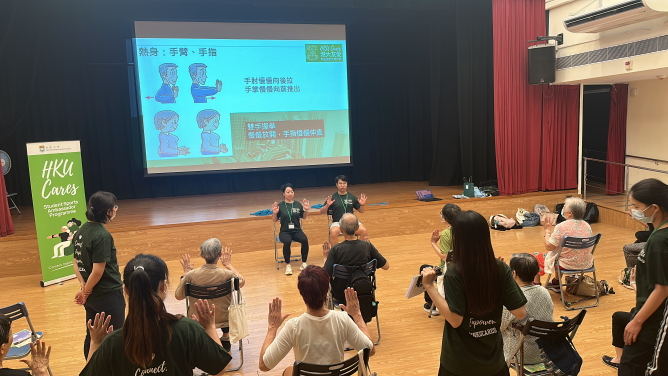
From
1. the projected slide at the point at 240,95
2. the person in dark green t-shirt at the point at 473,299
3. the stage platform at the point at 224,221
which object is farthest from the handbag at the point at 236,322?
the projected slide at the point at 240,95

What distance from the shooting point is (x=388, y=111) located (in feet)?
37.5

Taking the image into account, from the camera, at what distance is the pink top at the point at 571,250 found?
4809mm

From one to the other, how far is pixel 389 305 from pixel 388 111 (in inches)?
275

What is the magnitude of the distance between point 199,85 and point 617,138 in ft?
25.5

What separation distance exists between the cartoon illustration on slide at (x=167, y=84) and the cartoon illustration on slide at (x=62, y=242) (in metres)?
3.07

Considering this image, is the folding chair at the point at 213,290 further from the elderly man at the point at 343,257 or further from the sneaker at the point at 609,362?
the sneaker at the point at 609,362

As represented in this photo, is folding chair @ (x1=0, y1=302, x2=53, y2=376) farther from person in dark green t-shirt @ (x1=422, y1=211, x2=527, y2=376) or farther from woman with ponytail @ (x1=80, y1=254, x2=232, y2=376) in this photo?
person in dark green t-shirt @ (x1=422, y1=211, x2=527, y2=376)

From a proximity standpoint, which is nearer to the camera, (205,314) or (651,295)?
(205,314)

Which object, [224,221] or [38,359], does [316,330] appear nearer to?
[38,359]

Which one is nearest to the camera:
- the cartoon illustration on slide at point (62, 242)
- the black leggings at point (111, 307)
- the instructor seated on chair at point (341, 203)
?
the black leggings at point (111, 307)

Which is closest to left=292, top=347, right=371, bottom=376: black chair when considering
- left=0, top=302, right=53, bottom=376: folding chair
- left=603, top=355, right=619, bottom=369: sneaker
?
left=0, top=302, right=53, bottom=376: folding chair

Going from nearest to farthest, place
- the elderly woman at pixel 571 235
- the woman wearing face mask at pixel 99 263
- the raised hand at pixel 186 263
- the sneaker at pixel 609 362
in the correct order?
the woman wearing face mask at pixel 99 263 < the raised hand at pixel 186 263 < the sneaker at pixel 609 362 < the elderly woman at pixel 571 235

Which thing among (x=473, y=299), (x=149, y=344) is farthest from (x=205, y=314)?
(x=473, y=299)

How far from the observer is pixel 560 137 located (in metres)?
9.02
